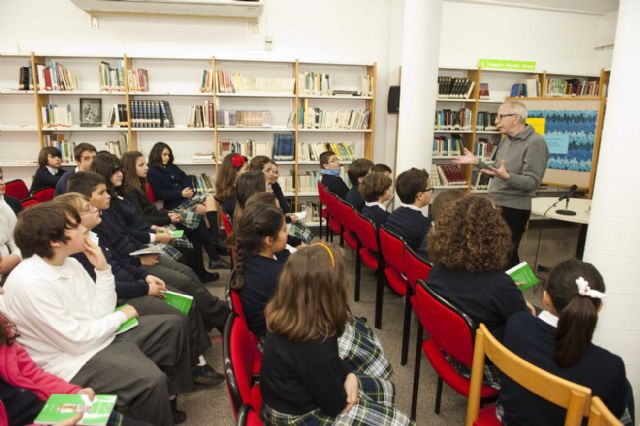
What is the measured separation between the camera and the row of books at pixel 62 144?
5.41 metres

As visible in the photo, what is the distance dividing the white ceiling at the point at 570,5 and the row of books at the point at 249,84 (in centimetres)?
334

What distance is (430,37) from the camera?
13.7ft

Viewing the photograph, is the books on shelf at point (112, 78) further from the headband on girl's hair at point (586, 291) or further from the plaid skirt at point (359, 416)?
the headband on girl's hair at point (586, 291)

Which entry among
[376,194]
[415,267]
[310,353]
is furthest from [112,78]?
[310,353]

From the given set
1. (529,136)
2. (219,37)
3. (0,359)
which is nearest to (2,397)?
(0,359)

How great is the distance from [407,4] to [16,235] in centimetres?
401

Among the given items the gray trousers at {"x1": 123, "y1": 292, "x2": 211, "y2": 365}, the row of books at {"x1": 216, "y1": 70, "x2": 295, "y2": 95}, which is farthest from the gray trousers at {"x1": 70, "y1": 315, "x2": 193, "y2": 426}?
the row of books at {"x1": 216, "y1": 70, "x2": 295, "y2": 95}

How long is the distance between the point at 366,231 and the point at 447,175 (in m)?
3.64

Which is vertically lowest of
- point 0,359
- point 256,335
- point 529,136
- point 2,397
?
point 256,335

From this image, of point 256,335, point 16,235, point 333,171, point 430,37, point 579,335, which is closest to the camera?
point 579,335

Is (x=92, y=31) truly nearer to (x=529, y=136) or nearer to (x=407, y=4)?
(x=407, y=4)

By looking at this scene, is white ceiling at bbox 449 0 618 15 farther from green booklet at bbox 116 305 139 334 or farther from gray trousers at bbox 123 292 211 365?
green booklet at bbox 116 305 139 334

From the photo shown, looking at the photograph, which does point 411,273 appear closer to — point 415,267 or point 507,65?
point 415,267

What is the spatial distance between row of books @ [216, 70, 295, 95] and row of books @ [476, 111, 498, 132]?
299 centimetres
